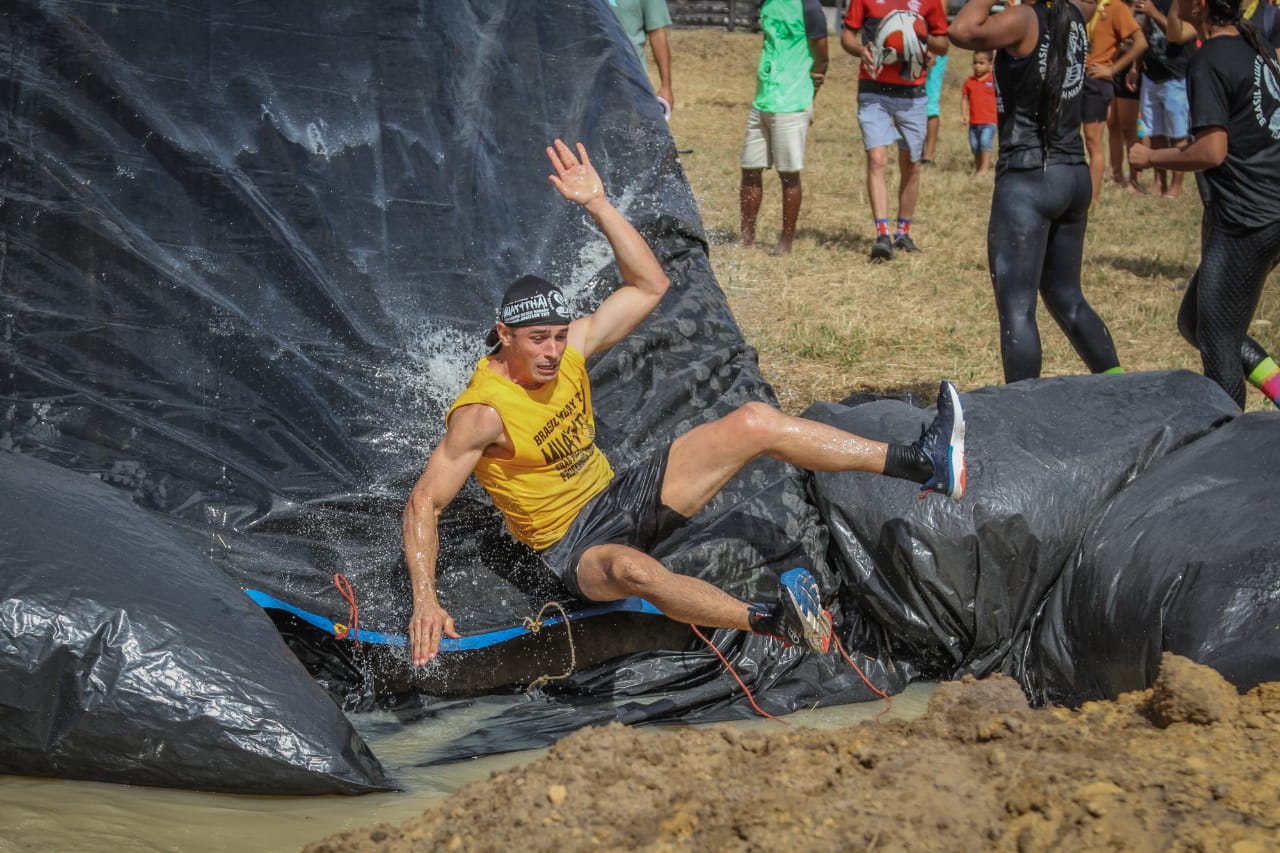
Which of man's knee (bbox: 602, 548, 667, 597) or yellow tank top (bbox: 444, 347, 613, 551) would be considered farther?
yellow tank top (bbox: 444, 347, 613, 551)

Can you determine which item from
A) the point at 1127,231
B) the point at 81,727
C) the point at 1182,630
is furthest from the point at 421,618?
the point at 1127,231

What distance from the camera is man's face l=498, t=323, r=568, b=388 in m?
3.91

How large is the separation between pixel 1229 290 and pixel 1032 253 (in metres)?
0.70

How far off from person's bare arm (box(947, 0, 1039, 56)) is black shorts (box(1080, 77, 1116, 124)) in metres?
5.10

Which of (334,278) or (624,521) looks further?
(334,278)

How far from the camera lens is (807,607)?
3.41 m

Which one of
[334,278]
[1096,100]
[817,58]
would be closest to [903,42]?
[817,58]

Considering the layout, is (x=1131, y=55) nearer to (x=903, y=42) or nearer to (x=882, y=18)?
(x=882, y=18)

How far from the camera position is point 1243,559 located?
10.6ft

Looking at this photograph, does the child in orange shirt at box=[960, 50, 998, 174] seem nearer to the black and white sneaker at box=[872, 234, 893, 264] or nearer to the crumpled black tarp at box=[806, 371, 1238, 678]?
the black and white sneaker at box=[872, 234, 893, 264]

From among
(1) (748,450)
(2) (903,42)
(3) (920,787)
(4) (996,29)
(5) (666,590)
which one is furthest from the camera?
(2) (903,42)

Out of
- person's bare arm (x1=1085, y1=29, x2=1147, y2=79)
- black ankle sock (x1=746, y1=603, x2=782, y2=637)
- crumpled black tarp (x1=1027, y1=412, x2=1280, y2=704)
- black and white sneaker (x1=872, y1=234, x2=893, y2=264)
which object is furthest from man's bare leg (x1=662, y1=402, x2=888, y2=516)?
person's bare arm (x1=1085, y1=29, x2=1147, y2=79)

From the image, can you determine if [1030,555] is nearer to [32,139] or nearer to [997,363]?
[997,363]

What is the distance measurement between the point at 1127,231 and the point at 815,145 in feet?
14.9
